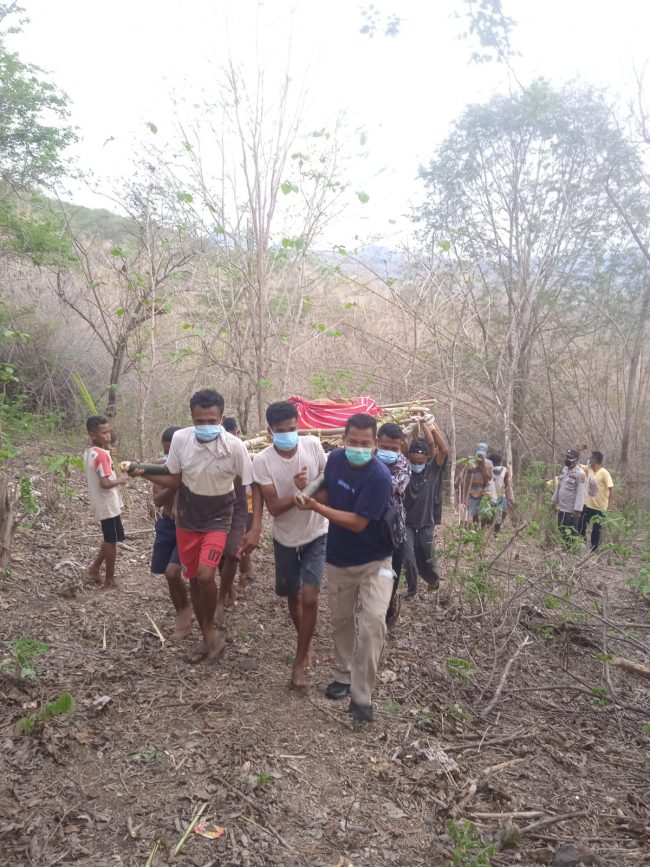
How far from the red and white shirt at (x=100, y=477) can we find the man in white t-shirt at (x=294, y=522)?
181 centimetres

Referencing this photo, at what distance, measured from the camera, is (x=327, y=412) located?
6.26 m

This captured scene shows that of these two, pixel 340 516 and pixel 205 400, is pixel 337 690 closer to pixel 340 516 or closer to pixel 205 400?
pixel 340 516

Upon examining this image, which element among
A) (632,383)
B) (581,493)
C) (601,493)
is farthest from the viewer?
(632,383)

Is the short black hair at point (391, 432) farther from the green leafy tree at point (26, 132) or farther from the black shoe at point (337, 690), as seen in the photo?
the green leafy tree at point (26, 132)

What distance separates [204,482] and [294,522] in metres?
0.60

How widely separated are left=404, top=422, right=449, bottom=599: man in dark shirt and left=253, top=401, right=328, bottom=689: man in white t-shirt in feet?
4.95

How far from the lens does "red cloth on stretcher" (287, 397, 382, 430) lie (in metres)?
6.14

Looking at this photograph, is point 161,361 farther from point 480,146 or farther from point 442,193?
point 480,146

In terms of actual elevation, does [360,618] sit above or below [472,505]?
above

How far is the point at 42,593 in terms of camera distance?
5.04 m

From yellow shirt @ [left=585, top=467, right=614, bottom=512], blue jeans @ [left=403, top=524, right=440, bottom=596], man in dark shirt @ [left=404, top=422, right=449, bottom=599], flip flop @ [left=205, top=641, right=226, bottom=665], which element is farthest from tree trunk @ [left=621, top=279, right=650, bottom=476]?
flip flop @ [left=205, top=641, right=226, bottom=665]

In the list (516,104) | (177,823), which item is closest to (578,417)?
(516,104)

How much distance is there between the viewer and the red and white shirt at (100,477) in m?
5.12

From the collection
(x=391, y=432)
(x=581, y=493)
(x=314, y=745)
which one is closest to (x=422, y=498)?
(x=391, y=432)
